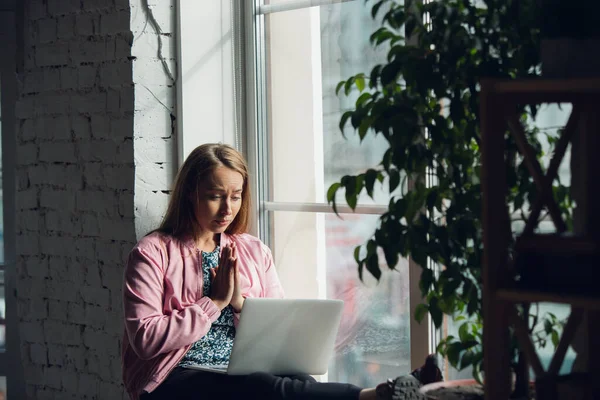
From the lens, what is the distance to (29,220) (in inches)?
124

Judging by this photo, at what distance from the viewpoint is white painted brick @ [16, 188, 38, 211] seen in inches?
124

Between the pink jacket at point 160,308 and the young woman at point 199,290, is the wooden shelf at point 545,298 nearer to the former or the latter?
the young woman at point 199,290

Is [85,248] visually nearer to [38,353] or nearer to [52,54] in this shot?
[38,353]

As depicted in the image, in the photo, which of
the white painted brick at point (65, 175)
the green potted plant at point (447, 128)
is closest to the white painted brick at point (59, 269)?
the white painted brick at point (65, 175)

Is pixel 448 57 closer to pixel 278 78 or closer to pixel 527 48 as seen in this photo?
pixel 527 48

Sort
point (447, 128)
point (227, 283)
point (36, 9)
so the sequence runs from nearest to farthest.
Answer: point (447, 128)
point (227, 283)
point (36, 9)

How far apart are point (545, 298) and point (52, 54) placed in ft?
6.49

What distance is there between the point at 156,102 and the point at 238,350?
85 cm

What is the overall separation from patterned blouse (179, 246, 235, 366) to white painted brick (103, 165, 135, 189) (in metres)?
0.34

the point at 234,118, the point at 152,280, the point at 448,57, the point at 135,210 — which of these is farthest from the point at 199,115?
the point at 448,57

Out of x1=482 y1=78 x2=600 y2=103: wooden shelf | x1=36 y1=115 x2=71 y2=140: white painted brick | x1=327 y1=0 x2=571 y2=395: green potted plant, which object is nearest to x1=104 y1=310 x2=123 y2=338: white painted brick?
x1=36 y1=115 x2=71 y2=140: white painted brick

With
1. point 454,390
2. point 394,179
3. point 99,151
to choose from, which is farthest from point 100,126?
point 454,390

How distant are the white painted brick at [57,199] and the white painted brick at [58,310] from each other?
0.31m

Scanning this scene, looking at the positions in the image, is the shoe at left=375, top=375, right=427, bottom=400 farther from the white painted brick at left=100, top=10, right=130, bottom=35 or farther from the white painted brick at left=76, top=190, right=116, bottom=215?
the white painted brick at left=100, top=10, right=130, bottom=35
